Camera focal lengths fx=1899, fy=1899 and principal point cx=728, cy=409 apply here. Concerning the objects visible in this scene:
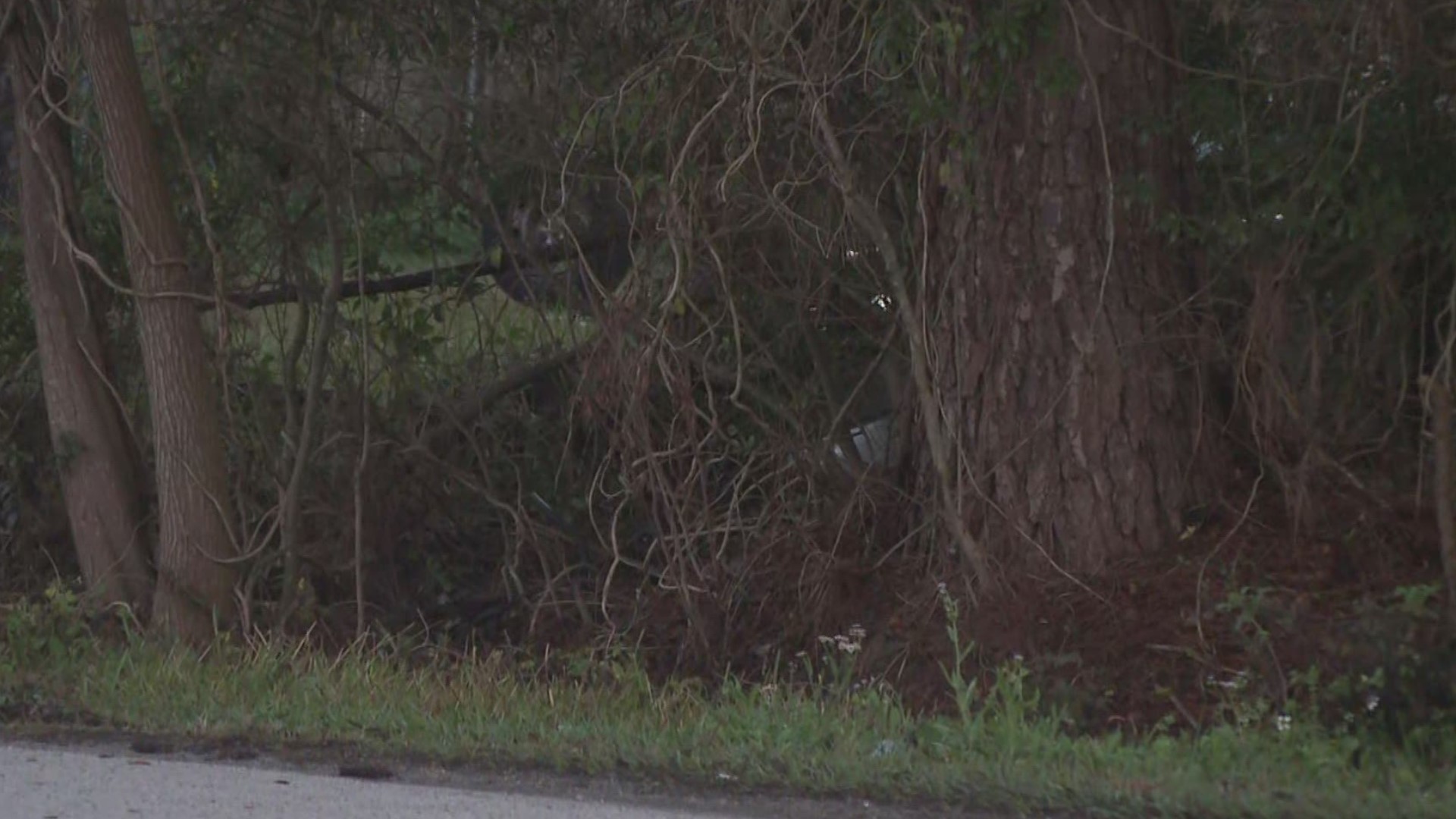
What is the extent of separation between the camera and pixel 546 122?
981 cm

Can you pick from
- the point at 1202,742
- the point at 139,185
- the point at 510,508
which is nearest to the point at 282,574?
the point at 510,508

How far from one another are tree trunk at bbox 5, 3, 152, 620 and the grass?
1.02 m

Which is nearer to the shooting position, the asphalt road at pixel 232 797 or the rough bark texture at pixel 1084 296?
→ the asphalt road at pixel 232 797

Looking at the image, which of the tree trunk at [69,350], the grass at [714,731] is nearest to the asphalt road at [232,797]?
the grass at [714,731]

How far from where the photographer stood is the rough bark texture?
8094mm

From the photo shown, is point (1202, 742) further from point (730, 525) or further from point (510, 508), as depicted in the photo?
point (510, 508)

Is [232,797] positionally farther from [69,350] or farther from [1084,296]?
[69,350]

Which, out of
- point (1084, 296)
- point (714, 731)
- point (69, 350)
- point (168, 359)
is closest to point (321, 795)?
point (714, 731)

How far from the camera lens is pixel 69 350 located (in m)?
9.73

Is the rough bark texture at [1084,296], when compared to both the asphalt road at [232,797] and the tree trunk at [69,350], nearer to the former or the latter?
the asphalt road at [232,797]

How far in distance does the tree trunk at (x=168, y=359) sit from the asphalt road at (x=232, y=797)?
2.78 metres

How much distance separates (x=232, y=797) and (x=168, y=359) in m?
3.68

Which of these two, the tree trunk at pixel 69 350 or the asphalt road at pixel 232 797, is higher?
the tree trunk at pixel 69 350

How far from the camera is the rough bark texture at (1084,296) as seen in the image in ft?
26.6
